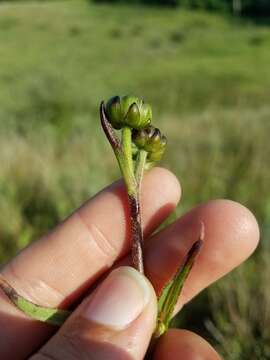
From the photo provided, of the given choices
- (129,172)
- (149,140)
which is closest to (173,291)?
(129,172)

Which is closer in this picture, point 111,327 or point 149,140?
point 111,327

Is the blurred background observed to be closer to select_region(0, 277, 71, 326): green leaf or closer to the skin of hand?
the skin of hand

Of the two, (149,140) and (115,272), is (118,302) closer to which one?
(115,272)

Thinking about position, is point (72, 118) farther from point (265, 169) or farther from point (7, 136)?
point (265, 169)

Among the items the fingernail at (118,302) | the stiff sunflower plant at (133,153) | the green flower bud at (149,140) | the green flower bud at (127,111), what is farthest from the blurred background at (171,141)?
the green flower bud at (127,111)

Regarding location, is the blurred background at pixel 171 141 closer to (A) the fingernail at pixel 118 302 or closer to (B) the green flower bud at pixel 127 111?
(A) the fingernail at pixel 118 302
